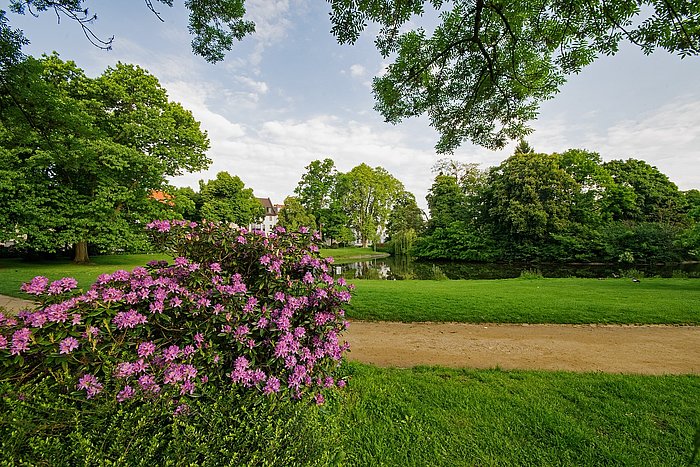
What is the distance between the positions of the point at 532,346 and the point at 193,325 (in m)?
5.07

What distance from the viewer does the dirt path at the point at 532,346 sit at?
4227 millimetres

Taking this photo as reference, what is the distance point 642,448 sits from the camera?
91.5 inches

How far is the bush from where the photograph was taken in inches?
61.9

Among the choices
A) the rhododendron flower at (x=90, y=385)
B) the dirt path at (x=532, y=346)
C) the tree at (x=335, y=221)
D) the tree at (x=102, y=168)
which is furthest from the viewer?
the tree at (x=335, y=221)

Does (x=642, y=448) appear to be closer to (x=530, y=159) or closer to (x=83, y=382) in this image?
(x=83, y=382)

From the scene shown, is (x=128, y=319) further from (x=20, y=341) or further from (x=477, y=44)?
(x=477, y=44)

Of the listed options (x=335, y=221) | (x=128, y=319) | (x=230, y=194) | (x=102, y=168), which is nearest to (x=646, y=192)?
(x=335, y=221)

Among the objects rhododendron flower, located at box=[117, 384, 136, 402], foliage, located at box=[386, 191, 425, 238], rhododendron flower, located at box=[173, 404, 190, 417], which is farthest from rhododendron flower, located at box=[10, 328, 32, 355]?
foliage, located at box=[386, 191, 425, 238]

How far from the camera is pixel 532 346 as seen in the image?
4965 mm

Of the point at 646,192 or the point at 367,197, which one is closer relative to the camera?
the point at 646,192

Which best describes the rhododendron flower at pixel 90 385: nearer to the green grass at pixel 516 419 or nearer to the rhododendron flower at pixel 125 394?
the rhododendron flower at pixel 125 394

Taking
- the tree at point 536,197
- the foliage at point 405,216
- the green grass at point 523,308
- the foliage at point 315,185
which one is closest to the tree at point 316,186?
the foliage at point 315,185

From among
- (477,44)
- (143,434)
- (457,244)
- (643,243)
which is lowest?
(143,434)

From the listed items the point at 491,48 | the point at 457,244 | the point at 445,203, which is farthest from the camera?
the point at 445,203
